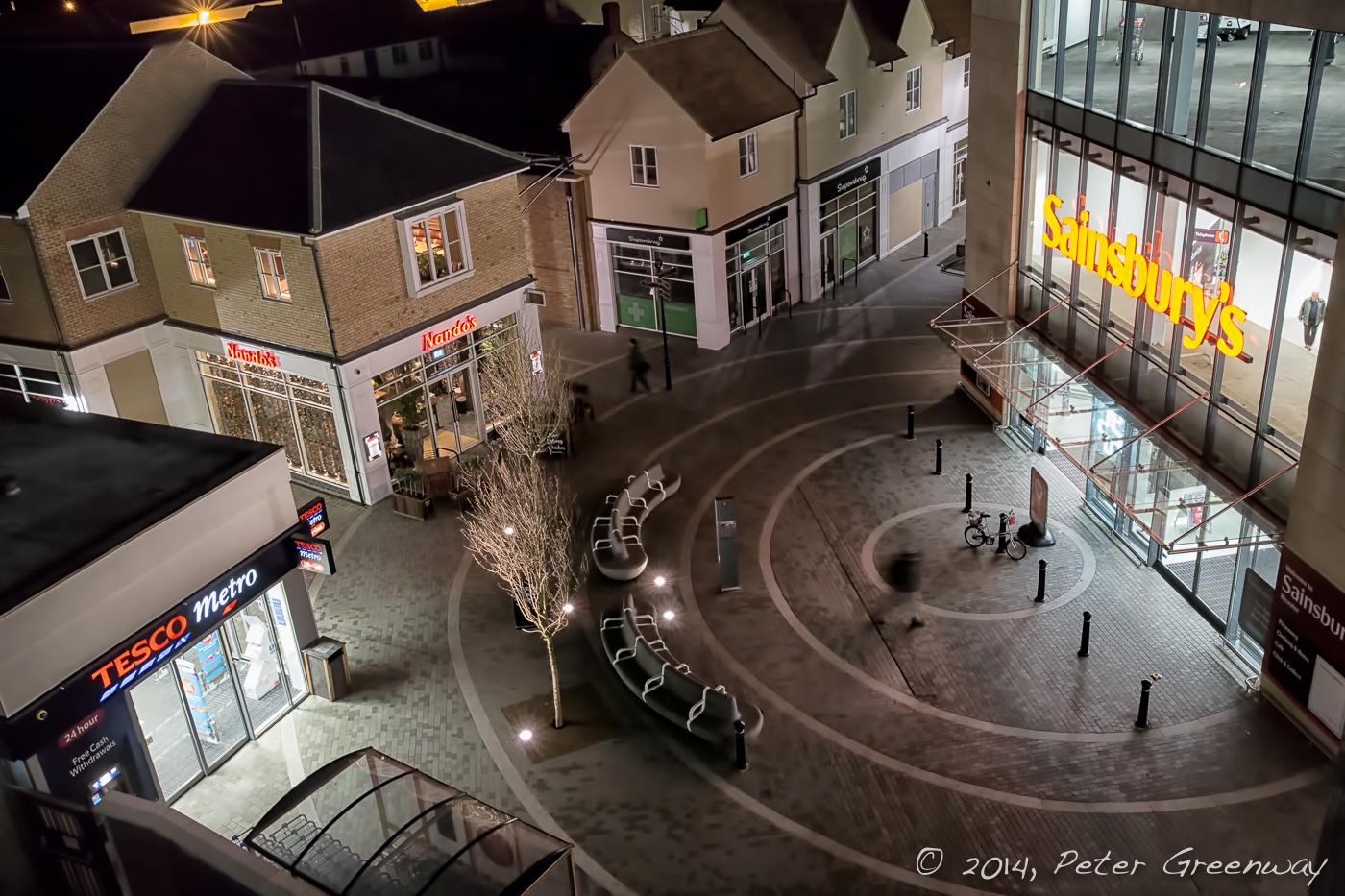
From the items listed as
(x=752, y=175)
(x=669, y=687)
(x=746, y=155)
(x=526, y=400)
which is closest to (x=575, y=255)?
(x=752, y=175)

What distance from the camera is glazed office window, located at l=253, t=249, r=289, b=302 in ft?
86.5

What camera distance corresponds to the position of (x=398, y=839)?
44.1 feet

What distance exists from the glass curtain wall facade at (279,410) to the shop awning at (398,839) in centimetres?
1404

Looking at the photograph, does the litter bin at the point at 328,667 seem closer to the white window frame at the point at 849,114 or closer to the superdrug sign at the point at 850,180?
the superdrug sign at the point at 850,180

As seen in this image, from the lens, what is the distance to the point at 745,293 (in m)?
37.5

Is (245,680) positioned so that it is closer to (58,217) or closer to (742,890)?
(742,890)

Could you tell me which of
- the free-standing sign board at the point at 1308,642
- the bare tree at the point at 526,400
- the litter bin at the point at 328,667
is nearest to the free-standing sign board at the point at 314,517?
the litter bin at the point at 328,667

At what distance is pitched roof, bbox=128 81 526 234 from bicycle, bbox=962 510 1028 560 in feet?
48.2

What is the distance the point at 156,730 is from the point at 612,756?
7535mm

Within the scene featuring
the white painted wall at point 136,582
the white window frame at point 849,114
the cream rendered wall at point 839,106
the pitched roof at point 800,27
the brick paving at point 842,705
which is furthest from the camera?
the white window frame at point 849,114

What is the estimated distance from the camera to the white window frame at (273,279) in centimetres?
2630

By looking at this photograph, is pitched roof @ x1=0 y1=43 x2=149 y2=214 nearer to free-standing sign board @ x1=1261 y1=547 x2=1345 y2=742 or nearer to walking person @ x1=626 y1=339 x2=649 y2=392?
walking person @ x1=626 y1=339 x2=649 y2=392

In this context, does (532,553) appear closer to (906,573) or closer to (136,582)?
(136,582)

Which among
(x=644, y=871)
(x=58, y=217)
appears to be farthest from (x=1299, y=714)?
(x=58, y=217)
